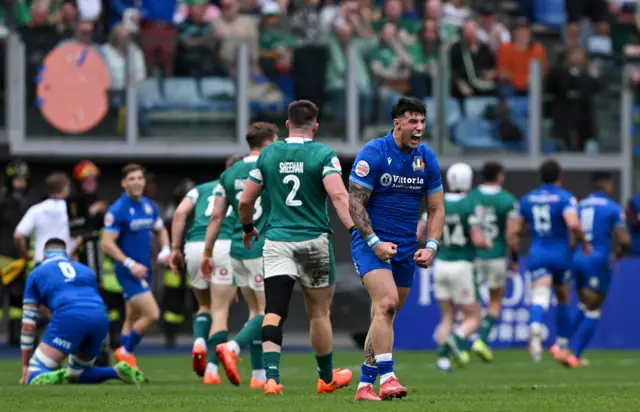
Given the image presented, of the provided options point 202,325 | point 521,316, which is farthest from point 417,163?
point 521,316

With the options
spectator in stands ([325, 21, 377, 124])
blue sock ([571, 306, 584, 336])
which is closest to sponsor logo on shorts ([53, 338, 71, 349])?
blue sock ([571, 306, 584, 336])

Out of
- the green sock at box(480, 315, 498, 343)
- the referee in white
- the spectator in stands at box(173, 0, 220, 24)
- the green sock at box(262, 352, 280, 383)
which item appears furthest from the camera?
the spectator in stands at box(173, 0, 220, 24)

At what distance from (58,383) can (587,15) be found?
53.3 feet

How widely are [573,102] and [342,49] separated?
13.7ft

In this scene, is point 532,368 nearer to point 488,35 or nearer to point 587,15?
point 488,35

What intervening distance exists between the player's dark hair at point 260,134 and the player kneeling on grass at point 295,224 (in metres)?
1.61

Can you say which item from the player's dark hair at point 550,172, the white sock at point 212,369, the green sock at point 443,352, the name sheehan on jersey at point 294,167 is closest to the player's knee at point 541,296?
the player's dark hair at point 550,172

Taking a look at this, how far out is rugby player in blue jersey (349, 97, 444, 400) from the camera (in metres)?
10.8

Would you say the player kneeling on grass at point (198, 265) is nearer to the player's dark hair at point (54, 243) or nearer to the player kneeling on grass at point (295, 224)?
the player's dark hair at point (54, 243)

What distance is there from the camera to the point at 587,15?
2770 centimetres

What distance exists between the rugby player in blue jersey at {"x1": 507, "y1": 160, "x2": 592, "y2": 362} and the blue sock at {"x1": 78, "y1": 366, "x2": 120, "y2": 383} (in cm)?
616

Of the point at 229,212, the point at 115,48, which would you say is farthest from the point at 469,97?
the point at 229,212

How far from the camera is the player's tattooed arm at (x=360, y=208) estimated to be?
1075cm

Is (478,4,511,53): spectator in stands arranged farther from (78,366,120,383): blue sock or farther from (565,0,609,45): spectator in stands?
(78,366,120,383): blue sock
